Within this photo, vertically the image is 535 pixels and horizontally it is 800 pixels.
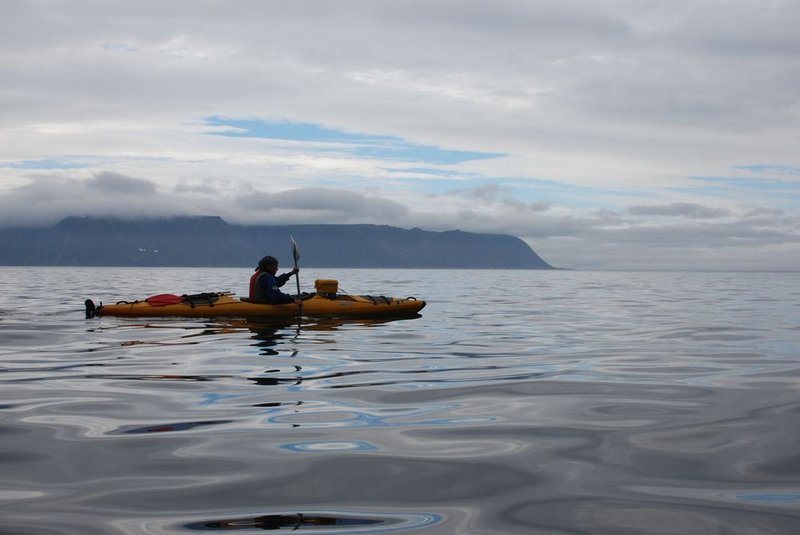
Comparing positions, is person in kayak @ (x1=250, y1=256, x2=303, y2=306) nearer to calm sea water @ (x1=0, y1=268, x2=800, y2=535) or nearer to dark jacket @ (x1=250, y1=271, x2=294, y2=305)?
dark jacket @ (x1=250, y1=271, x2=294, y2=305)

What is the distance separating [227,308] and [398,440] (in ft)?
45.7

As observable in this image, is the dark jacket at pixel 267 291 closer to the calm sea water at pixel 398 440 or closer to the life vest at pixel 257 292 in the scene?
the life vest at pixel 257 292

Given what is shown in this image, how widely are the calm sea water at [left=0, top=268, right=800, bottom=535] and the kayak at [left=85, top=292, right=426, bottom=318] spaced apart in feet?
20.2

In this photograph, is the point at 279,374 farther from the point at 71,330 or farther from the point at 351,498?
the point at 71,330

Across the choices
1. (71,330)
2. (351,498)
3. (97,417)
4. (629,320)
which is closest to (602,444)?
(351,498)

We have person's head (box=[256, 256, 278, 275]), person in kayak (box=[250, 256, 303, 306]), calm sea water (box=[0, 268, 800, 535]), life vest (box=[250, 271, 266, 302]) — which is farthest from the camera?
life vest (box=[250, 271, 266, 302])

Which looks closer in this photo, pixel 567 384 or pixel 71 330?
pixel 567 384

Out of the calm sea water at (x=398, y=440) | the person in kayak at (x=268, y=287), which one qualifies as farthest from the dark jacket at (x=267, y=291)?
the calm sea water at (x=398, y=440)

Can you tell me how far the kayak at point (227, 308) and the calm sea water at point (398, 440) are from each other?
615 cm

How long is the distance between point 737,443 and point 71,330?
48.1ft

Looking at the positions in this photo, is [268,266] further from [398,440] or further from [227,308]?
[398,440]

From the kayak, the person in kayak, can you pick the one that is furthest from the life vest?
the kayak

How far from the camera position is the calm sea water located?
4.43 m

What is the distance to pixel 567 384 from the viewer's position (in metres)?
9.30
